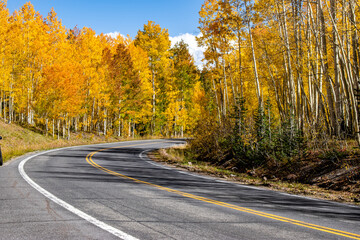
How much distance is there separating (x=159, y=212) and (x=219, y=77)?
61.9ft

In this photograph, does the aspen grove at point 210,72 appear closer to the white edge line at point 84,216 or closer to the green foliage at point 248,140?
the green foliage at point 248,140

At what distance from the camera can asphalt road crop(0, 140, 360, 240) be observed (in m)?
4.53

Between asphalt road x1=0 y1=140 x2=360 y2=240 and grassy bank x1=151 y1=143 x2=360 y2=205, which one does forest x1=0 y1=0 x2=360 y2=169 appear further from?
asphalt road x1=0 y1=140 x2=360 y2=240

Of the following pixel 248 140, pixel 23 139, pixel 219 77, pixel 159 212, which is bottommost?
pixel 159 212

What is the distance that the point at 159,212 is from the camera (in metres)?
5.79

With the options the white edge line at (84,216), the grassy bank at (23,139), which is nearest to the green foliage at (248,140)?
the white edge line at (84,216)

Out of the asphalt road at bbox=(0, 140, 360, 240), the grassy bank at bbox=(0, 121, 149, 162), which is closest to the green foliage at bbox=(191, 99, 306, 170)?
the asphalt road at bbox=(0, 140, 360, 240)

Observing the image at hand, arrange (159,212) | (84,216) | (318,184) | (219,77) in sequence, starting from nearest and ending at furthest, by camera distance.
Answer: (84,216) → (159,212) → (318,184) → (219,77)

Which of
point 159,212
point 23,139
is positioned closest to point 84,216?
point 159,212

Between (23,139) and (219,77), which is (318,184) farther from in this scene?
(23,139)

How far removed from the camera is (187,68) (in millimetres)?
45188

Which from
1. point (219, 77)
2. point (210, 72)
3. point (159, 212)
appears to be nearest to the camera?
point (159, 212)

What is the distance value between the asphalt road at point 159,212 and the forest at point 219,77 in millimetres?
5552

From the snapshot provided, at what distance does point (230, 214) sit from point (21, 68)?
2970cm
